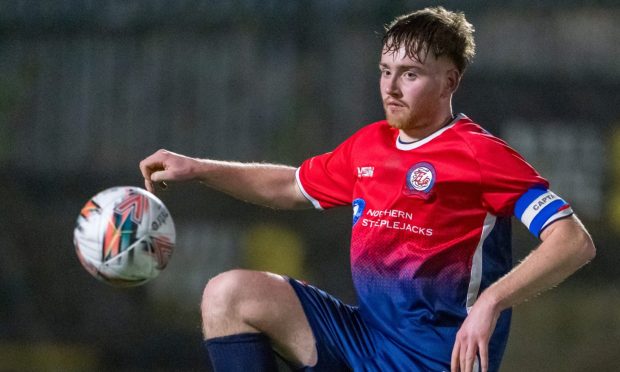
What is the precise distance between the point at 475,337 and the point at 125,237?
915 millimetres

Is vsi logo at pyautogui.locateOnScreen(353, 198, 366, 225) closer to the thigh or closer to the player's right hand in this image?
the thigh

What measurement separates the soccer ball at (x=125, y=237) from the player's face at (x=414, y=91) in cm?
67

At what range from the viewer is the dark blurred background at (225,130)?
173 inches

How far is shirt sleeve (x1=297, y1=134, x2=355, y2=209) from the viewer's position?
304 centimetres

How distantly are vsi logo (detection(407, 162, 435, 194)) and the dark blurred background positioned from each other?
1673mm

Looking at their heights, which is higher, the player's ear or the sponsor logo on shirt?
the player's ear

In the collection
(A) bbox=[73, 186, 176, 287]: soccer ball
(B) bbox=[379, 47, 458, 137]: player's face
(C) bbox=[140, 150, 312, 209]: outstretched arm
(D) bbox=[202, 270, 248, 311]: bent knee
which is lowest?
(D) bbox=[202, 270, 248, 311]: bent knee

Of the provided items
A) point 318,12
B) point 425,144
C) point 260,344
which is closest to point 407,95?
point 425,144

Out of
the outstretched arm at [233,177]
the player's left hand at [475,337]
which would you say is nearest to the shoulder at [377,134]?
the outstretched arm at [233,177]

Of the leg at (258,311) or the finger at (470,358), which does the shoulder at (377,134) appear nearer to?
the leg at (258,311)

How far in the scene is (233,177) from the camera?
306 cm

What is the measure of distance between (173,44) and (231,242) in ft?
2.91

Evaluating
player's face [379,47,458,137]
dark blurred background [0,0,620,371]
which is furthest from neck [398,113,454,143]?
dark blurred background [0,0,620,371]

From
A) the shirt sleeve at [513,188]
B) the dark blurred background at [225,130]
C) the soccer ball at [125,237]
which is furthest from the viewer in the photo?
the dark blurred background at [225,130]
